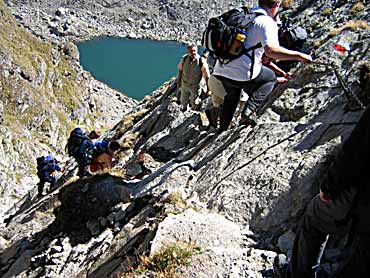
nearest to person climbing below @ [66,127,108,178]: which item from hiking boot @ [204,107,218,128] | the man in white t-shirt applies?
hiking boot @ [204,107,218,128]

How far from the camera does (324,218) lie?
3.98m

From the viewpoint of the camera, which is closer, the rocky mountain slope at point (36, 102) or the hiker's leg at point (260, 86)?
the hiker's leg at point (260, 86)

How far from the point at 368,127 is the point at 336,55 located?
7.96 metres

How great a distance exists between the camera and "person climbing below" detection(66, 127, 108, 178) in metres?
12.7

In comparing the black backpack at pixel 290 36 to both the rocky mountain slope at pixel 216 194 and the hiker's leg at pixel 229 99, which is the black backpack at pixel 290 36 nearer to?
the rocky mountain slope at pixel 216 194

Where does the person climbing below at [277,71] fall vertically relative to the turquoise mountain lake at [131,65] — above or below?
below

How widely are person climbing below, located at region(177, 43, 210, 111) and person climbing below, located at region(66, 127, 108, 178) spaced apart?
3.10 metres

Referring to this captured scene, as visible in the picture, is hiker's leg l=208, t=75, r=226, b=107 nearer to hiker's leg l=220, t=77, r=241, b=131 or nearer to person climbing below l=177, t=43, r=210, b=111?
hiker's leg l=220, t=77, r=241, b=131

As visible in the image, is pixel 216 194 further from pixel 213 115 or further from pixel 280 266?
pixel 213 115

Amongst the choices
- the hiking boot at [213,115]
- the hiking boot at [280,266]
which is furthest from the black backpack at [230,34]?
the hiking boot at [280,266]

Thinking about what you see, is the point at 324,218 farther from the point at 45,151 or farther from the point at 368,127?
the point at 45,151

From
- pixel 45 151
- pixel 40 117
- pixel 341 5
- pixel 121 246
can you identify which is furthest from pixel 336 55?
pixel 40 117

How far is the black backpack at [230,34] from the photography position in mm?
7680

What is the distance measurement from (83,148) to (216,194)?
5.82 m
